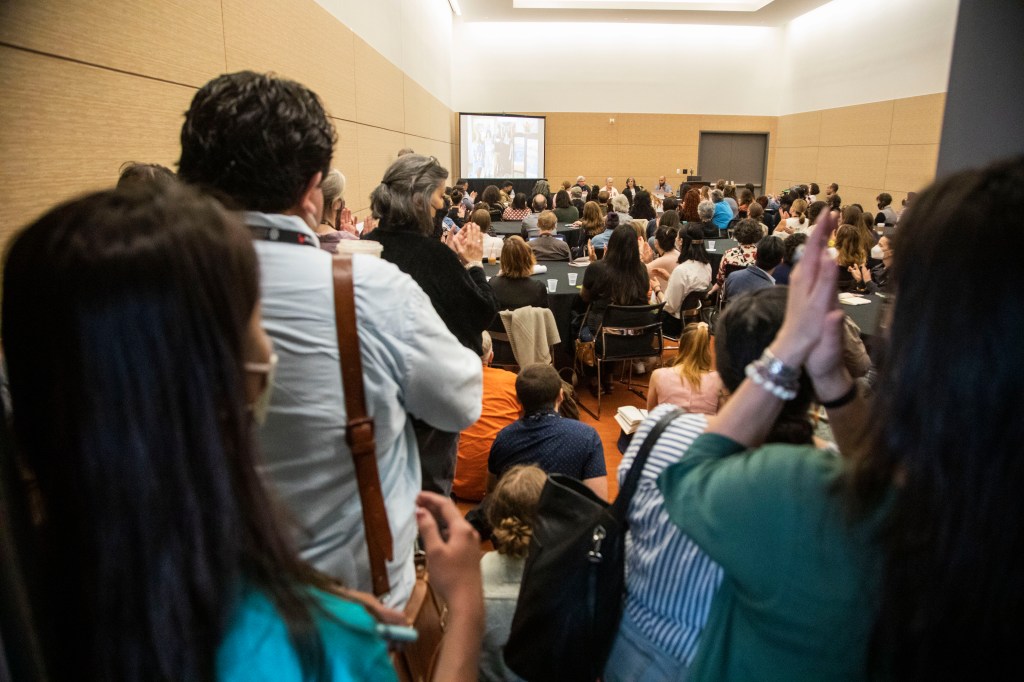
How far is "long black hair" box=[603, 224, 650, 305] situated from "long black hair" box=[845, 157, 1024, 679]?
12.5 feet

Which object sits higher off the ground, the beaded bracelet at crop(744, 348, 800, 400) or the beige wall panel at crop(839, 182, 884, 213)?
the beige wall panel at crop(839, 182, 884, 213)

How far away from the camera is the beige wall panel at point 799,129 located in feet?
45.7

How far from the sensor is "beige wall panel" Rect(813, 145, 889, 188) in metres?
11.8

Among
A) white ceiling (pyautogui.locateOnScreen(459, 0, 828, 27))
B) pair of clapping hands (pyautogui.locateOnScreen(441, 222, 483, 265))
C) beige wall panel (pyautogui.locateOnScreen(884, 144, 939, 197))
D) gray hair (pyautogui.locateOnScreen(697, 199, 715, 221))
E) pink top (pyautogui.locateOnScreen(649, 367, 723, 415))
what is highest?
white ceiling (pyautogui.locateOnScreen(459, 0, 828, 27))

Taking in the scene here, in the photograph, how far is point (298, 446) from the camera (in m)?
1.01

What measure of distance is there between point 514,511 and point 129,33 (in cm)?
204

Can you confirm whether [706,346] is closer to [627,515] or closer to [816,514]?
[627,515]

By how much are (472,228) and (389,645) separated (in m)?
1.59

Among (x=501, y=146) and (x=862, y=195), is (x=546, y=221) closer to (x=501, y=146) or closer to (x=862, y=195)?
(x=501, y=146)

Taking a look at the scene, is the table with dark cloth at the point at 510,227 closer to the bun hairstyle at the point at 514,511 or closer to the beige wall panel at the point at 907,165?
the bun hairstyle at the point at 514,511

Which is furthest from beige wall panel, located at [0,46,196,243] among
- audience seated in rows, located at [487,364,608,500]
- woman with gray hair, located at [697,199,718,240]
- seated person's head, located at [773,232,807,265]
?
woman with gray hair, located at [697,199,718,240]

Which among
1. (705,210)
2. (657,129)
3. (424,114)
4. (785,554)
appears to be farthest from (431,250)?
(657,129)

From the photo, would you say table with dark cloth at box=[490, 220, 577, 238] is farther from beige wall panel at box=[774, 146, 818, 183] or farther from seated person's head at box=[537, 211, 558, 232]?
beige wall panel at box=[774, 146, 818, 183]

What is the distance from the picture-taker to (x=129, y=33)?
2.06 metres
